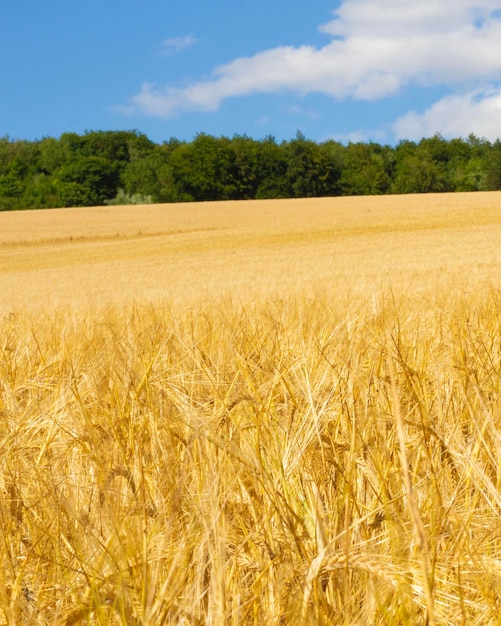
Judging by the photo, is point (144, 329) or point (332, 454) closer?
point (332, 454)

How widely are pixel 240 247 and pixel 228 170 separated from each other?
38885 mm

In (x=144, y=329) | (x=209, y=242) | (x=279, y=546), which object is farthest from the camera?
(x=209, y=242)

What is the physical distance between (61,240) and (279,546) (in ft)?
99.0

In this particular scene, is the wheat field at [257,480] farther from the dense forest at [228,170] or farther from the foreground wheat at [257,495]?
the dense forest at [228,170]

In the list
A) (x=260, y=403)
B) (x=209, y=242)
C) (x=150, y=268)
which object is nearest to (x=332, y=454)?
Answer: (x=260, y=403)

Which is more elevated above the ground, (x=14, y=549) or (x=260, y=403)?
(x=260, y=403)

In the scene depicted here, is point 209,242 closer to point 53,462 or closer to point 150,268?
point 150,268

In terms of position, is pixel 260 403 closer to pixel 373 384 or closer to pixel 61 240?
pixel 373 384

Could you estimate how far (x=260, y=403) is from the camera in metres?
1.25

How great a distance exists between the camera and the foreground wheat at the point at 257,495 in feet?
2.31

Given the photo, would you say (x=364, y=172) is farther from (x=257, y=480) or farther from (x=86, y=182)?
(x=257, y=480)

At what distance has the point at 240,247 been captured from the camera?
2305 centimetres

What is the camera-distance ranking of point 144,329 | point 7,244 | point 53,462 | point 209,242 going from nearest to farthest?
point 53,462 → point 144,329 → point 209,242 → point 7,244

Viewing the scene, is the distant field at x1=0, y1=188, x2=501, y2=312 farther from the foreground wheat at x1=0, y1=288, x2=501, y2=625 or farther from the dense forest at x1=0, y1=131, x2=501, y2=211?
the dense forest at x1=0, y1=131, x2=501, y2=211
